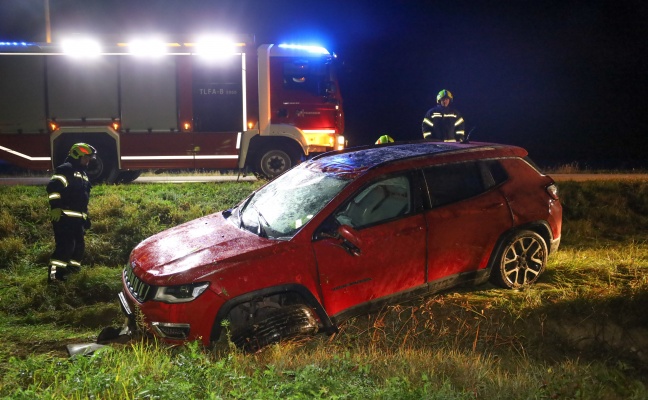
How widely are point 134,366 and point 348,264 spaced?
1787 mm

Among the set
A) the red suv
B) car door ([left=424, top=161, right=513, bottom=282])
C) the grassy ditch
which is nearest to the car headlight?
the red suv

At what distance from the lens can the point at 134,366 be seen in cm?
446

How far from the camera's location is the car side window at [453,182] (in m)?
6.00

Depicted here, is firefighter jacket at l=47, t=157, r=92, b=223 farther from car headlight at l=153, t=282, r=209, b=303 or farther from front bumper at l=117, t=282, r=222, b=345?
car headlight at l=153, t=282, r=209, b=303

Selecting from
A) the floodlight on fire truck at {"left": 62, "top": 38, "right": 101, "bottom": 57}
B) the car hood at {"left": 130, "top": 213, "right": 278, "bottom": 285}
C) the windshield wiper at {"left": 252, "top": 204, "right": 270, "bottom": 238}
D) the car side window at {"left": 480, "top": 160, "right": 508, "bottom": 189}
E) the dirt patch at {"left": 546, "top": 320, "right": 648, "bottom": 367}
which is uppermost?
the floodlight on fire truck at {"left": 62, "top": 38, "right": 101, "bottom": 57}

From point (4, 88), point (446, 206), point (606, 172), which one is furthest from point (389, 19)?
point (446, 206)

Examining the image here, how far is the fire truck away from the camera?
13.6m

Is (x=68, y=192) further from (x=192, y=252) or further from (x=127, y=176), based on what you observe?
(x=127, y=176)

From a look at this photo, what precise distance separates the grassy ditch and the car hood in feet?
1.76

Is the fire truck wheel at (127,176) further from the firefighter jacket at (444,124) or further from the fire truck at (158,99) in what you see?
the firefighter jacket at (444,124)

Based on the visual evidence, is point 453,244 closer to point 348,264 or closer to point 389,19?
point 348,264

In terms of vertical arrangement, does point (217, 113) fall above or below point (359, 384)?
above

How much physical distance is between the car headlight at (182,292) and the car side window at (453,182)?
2.13 m

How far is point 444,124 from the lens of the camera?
34.8ft
